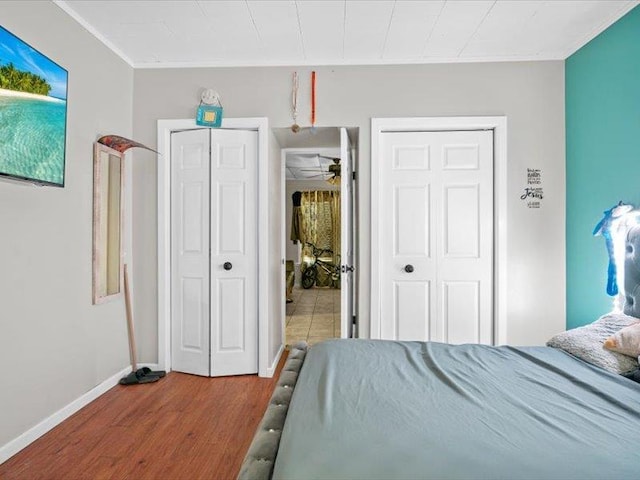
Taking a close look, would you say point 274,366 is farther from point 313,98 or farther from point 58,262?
point 313,98

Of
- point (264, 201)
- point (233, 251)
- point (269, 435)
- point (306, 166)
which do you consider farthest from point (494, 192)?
point (306, 166)

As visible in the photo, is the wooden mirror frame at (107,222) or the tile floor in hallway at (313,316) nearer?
the wooden mirror frame at (107,222)

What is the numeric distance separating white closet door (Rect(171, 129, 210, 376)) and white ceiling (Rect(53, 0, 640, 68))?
69 centimetres

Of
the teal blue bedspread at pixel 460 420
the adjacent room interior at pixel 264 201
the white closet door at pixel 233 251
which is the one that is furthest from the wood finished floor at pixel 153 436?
the teal blue bedspread at pixel 460 420

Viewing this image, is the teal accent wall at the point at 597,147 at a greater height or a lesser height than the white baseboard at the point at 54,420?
greater

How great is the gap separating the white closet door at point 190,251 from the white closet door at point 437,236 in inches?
59.1

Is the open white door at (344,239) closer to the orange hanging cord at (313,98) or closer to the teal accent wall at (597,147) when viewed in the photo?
the orange hanging cord at (313,98)

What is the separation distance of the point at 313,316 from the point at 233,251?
8.23ft

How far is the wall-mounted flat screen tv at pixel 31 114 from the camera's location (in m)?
1.69

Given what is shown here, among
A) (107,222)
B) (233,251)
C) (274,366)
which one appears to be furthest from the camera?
(274,366)

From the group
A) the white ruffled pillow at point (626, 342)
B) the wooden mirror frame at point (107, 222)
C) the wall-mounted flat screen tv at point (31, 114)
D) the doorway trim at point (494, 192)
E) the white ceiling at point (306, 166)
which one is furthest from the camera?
the white ceiling at point (306, 166)

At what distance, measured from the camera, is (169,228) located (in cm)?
287

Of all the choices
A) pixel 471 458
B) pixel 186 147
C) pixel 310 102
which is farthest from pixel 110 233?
pixel 471 458

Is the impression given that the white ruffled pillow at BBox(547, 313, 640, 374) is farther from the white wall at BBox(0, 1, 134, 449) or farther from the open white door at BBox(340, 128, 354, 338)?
the white wall at BBox(0, 1, 134, 449)
